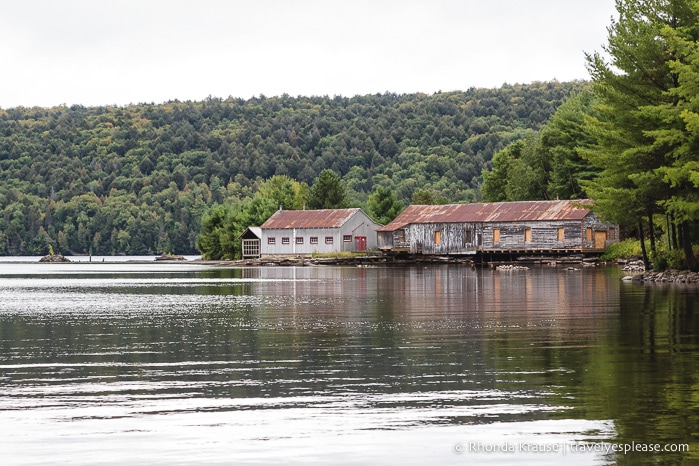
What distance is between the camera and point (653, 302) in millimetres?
34500

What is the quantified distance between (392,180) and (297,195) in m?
50.1

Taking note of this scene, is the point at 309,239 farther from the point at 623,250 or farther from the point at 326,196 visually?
the point at 623,250

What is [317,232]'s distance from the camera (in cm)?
10838

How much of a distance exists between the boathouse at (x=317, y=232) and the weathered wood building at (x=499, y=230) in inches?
202

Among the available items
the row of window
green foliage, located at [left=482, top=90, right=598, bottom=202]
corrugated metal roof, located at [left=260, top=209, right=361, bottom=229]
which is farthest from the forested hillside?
green foliage, located at [left=482, top=90, right=598, bottom=202]

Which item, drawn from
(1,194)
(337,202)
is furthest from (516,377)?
(1,194)

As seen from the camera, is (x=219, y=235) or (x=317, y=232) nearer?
(x=317, y=232)

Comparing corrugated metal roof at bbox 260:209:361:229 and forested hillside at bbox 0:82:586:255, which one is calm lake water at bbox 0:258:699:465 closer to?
corrugated metal roof at bbox 260:209:361:229

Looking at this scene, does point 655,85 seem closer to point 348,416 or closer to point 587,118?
point 587,118

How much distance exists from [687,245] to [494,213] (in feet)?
156

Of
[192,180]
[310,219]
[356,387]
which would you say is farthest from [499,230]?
[192,180]

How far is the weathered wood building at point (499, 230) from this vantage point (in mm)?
90188

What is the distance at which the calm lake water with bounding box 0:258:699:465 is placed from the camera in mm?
11961

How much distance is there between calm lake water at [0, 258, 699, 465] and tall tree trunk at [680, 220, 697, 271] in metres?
17.4
